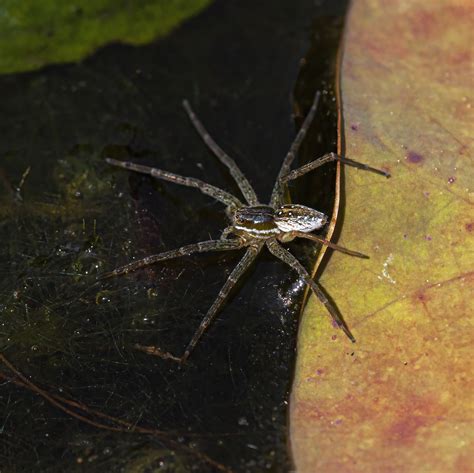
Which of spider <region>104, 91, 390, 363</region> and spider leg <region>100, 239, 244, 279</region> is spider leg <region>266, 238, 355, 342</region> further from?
spider leg <region>100, 239, 244, 279</region>

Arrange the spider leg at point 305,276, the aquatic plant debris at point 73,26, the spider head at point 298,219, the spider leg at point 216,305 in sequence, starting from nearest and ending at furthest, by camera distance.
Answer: the spider leg at point 305,276 → the spider leg at point 216,305 → the spider head at point 298,219 → the aquatic plant debris at point 73,26

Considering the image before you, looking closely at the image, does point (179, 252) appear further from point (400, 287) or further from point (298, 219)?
point (400, 287)

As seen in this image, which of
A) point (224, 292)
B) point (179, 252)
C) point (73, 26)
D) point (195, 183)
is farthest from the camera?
point (73, 26)

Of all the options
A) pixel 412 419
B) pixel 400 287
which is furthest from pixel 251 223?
pixel 412 419

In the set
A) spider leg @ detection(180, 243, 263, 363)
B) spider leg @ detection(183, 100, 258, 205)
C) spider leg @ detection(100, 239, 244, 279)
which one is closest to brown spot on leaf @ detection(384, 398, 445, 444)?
spider leg @ detection(180, 243, 263, 363)

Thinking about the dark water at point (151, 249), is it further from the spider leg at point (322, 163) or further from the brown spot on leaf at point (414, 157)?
the brown spot on leaf at point (414, 157)

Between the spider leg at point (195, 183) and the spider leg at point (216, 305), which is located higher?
the spider leg at point (195, 183)

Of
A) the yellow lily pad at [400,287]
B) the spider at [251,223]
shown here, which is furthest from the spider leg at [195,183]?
the yellow lily pad at [400,287]
